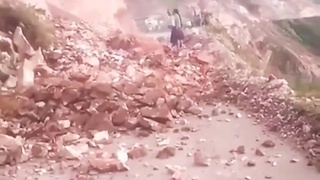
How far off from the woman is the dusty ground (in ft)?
0.43

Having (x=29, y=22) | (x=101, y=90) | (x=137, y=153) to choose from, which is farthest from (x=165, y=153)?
(x=29, y=22)

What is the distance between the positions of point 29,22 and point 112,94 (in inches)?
7.4

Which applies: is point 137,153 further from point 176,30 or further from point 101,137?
point 176,30

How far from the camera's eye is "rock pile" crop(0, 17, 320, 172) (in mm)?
1002

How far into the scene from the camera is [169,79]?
1058 millimetres

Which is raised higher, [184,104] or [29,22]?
[29,22]

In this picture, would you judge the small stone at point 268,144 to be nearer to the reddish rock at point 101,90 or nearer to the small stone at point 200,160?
the small stone at point 200,160

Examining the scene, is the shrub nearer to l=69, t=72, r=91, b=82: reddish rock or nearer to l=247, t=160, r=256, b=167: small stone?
l=69, t=72, r=91, b=82: reddish rock

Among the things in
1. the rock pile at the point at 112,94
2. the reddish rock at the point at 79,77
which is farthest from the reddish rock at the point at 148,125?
the reddish rock at the point at 79,77

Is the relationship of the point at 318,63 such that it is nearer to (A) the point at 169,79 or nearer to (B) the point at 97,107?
(A) the point at 169,79

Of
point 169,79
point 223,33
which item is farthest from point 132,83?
point 223,33

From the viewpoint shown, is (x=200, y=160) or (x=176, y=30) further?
(x=176, y=30)

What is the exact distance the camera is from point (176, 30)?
1075 millimetres

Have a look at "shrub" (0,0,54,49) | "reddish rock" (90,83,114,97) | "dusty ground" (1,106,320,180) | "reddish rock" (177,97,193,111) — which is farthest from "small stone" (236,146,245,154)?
"shrub" (0,0,54,49)
